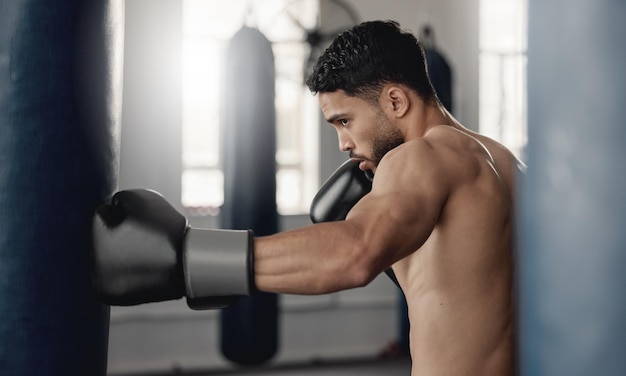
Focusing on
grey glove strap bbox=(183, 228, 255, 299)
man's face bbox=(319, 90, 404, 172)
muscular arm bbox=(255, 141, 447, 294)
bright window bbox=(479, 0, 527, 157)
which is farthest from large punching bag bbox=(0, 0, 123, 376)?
bright window bbox=(479, 0, 527, 157)

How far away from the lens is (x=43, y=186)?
3.75 feet

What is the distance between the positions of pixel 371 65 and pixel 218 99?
11.1 ft

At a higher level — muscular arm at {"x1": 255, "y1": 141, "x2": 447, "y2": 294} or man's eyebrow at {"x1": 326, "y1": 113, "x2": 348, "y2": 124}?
man's eyebrow at {"x1": 326, "y1": 113, "x2": 348, "y2": 124}

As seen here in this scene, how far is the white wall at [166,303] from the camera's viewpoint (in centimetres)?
462

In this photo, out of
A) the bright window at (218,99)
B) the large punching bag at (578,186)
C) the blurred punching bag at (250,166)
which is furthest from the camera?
the bright window at (218,99)

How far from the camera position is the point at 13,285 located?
113cm

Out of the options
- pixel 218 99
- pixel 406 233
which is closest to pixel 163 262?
pixel 406 233

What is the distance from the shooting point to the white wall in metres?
4.62

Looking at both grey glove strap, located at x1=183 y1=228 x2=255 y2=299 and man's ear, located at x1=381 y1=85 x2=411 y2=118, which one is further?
man's ear, located at x1=381 y1=85 x2=411 y2=118

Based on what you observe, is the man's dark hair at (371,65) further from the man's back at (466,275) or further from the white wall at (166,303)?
the white wall at (166,303)

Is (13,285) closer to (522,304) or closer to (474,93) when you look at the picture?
(522,304)

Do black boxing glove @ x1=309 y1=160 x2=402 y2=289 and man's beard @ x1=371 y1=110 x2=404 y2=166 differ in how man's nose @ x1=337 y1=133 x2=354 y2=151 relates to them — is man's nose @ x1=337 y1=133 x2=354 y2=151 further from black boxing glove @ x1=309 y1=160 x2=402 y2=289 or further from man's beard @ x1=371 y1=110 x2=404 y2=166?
black boxing glove @ x1=309 y1=160 x2=402 y2=289

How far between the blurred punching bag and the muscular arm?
7.58 feet

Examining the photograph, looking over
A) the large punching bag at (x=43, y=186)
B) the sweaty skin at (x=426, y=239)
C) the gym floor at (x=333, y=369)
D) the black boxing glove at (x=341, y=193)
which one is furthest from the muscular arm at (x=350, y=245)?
the gym floor at (x=333, y=369)
